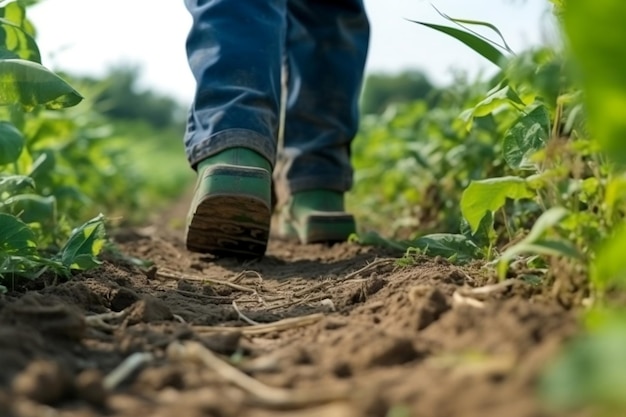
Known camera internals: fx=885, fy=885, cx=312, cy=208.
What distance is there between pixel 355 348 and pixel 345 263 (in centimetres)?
140

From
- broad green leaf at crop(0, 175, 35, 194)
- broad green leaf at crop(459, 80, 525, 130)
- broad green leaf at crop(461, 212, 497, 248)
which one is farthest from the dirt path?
broad green leaf at crop(0, 175, 35, 194)

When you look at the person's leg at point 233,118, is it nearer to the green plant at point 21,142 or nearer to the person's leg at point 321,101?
the green plant at point 21,142

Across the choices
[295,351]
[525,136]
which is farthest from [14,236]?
[525,136]

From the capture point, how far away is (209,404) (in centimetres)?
117

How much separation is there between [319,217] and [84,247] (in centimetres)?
130

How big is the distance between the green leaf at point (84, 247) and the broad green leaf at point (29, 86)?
328mm

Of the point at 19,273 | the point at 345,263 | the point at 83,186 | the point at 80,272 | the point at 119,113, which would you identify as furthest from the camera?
the point at 119,113

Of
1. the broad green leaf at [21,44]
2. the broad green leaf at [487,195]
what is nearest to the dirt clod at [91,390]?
the broad green leaf at [487,195]

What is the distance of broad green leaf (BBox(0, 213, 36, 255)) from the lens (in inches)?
86.5

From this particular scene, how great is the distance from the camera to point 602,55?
3.68 feet

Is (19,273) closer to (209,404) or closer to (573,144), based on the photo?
(209,404)

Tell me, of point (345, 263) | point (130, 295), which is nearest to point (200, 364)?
point (130, 295)

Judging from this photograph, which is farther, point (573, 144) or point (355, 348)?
point (573, 144)

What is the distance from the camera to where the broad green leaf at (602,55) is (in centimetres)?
110
